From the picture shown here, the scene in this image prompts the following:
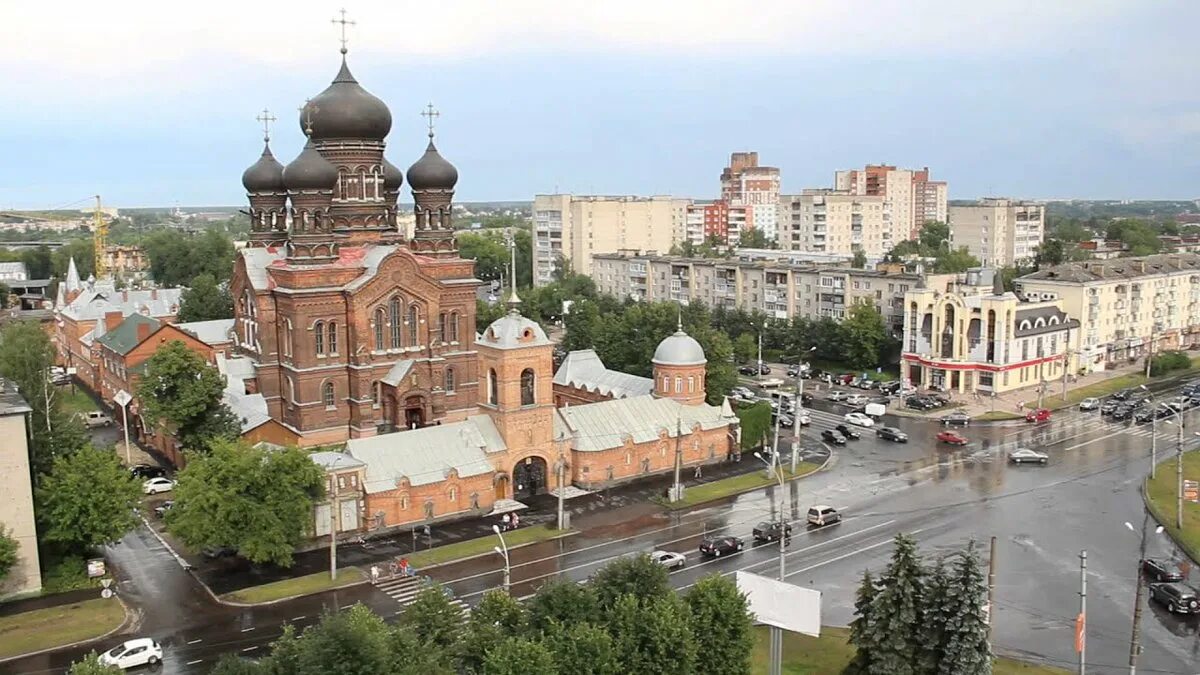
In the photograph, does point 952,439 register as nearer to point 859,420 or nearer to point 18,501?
point 859,420

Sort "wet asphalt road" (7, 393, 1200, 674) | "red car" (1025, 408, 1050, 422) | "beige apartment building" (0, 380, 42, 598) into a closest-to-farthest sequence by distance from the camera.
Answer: "wet asphalt road" (7, 393, 1200, 674) < "beige apartment building" (0, 380, 42, 598) < "red car" (1025, 408, 1050, 422)

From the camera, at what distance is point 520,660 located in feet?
82.6

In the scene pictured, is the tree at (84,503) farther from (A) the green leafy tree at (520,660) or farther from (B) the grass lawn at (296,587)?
(A) the green leafy tree at (520,660)

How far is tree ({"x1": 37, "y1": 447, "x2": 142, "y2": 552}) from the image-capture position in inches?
1542

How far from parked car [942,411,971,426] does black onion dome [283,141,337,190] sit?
136ft

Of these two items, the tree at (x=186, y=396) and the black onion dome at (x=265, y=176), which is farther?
the black onion dome at (x=265, y=176)

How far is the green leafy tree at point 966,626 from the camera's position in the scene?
28.2m

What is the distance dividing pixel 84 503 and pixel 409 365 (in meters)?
18.7

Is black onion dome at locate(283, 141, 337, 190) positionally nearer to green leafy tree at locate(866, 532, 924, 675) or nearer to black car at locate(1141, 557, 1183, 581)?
green leafy tree at locate(866, 532, 924, 675)

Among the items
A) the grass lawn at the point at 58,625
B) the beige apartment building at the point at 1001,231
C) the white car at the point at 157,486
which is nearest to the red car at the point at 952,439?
the white car at the point at 157,486

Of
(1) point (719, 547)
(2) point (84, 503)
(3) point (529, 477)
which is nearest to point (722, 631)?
(1) point (719, 547)

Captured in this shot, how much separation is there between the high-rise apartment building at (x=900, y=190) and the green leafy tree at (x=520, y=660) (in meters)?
131

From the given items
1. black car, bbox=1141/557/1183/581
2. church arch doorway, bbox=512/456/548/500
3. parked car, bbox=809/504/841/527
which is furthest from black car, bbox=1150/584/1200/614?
church arch doorway, bbox=512/456/548/500

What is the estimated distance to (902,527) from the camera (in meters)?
46.5
